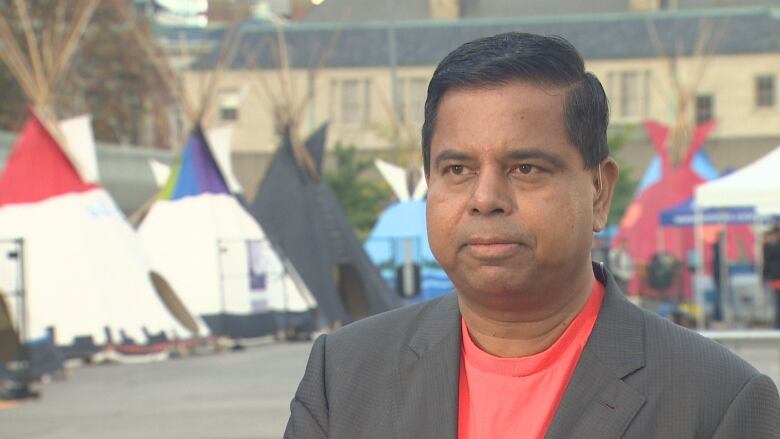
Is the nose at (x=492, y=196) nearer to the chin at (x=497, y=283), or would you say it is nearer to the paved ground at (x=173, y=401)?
the chin at (x=497, y=283)

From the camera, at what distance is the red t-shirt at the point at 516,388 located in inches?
95.3

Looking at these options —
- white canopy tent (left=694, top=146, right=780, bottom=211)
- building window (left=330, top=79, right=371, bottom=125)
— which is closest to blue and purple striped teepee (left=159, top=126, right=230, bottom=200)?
white canopy tent (left=694, top=146, right=780, bottom=211)

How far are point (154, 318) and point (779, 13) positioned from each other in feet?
164

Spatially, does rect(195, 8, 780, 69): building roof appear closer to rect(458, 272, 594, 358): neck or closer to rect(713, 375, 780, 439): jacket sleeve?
rect(458, 272, 594, 358): neck

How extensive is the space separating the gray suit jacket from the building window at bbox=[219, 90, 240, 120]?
212 ft

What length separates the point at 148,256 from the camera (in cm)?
2241

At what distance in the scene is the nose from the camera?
2342 millimetres

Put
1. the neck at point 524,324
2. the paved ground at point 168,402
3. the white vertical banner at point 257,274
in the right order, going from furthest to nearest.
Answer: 1. the white vertical banner at point 257,274
2. the paved ground at point 168,402
3. the neck at point 524,324

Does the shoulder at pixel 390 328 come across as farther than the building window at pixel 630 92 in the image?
No

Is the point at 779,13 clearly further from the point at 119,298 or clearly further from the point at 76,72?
the point at 119,298

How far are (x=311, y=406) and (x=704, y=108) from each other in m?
64.3

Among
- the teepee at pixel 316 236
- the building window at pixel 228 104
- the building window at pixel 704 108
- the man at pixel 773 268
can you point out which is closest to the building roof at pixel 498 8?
the building window at pixel 228 104

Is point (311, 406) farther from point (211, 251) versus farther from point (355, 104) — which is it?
point (355, 104)

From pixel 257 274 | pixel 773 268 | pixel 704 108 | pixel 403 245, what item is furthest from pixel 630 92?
pixel 257 274
